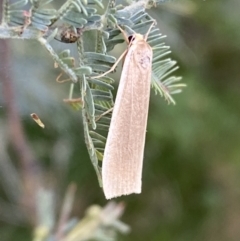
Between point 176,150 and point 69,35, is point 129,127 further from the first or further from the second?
point 176,150

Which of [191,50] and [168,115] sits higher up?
[191,50]

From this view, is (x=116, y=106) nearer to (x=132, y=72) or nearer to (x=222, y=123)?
(x=132, y=72)

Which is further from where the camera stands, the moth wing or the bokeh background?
the bokeh background

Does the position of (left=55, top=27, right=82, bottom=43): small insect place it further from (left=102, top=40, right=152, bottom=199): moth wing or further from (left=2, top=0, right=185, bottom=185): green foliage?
(left=102, top=40, right=152, bottom=199): moth wing

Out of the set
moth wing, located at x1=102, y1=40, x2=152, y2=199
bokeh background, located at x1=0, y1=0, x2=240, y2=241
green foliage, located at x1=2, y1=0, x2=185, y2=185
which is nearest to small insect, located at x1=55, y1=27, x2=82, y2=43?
green foliage, located at x1=2, y1=0, x2=185, y2=185

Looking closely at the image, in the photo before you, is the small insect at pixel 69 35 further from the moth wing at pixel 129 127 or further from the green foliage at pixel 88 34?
the moth wing at pixel 129 127

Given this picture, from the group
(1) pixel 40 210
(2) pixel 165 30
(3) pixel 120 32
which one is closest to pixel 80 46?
(3) pixel 120 32
